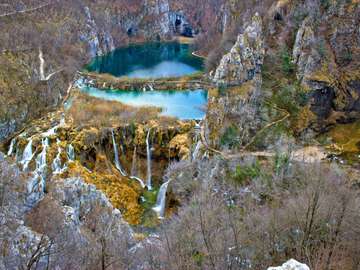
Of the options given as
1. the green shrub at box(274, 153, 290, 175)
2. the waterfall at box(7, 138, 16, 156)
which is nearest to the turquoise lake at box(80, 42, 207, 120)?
the green shrub at box(274, 153, 290, 175)

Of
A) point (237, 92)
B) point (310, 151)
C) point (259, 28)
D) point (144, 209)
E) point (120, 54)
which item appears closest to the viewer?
point (144, 209)

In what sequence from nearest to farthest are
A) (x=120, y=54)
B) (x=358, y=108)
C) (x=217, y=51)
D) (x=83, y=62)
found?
(x=358, y=108), (x=217, y=51), (x=83, y=62), (x=120, y=54)

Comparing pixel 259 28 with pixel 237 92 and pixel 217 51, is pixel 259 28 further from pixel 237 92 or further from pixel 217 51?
pixel 217 51

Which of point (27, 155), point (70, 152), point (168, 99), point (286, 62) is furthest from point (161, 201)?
point (286, 62)

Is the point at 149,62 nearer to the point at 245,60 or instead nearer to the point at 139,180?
the point at 245,60

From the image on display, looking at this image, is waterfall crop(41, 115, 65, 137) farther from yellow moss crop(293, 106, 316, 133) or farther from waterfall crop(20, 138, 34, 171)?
yellow moss crop(293, 106, 316, 133)

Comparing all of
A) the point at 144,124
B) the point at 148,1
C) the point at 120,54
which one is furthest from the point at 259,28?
the point at 148,1
